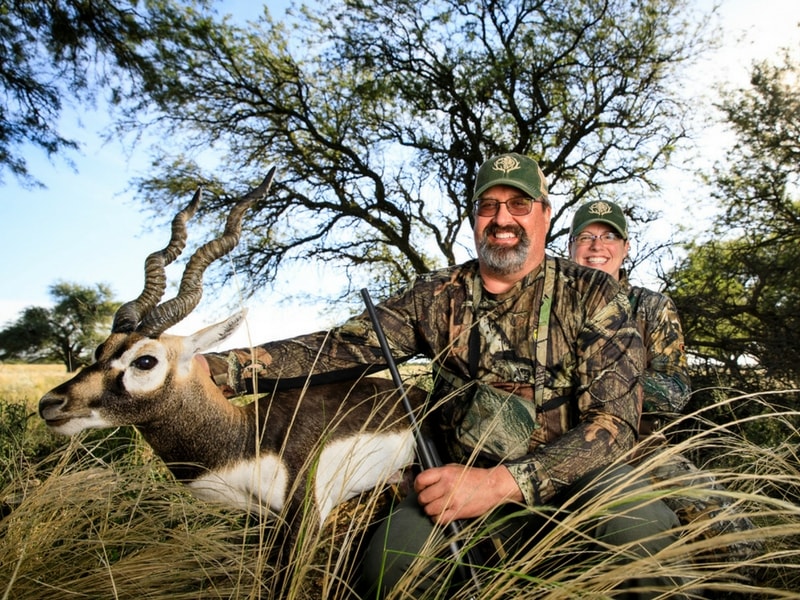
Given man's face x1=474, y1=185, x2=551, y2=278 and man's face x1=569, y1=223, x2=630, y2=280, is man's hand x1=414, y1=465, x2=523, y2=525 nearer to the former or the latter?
man's face x1=474, y1=185, x2=551, y2=278

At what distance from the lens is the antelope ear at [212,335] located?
9.08 ft

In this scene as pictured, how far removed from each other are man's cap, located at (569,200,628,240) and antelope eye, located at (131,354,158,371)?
12.2 ft

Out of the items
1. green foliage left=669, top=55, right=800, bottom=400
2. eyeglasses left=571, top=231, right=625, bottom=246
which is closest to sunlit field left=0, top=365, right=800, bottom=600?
eyeglasses left=571, top=231, right=625, bottom=246

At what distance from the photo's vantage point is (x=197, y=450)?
2.74m

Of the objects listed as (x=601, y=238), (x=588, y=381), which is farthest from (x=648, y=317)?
(x=588, y=381)

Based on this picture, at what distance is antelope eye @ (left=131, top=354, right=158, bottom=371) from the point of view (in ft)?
8.54

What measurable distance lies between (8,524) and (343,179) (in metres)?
12.3

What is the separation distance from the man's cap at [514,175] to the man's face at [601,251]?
1944 mm

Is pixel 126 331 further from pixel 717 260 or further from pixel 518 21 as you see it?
pixel 518 21

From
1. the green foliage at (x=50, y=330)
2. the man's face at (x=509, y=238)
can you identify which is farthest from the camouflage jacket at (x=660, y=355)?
the green foliage at (x=50, y=330)

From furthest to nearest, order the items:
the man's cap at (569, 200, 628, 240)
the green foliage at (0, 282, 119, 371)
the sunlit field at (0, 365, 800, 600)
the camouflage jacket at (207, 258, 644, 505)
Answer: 1. the green foliage at (0, 282, 119, 371)
2. the man's cap at (569, 200, 628, 240)
3. the camouflage jacket at (207, 258, 644, 505)
4. the sunlit field at (0, 365, 800, 600)

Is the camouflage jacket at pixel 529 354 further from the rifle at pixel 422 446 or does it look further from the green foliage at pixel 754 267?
the green foliage at pixel 754 267

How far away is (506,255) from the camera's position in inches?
120

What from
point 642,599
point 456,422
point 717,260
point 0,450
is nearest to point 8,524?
point 456,422
